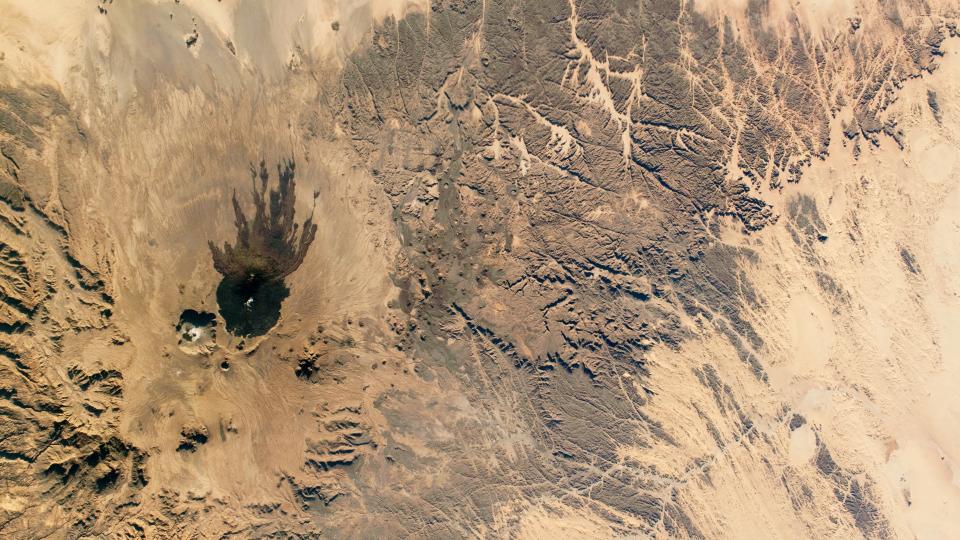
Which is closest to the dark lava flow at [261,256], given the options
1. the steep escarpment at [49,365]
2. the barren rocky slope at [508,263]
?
the barren rocky slope at [508,263]

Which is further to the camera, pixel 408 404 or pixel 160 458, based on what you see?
pixel 408 404

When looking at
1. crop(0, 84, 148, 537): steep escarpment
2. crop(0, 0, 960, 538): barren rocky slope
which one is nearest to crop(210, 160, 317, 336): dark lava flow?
crop(0, 0, 960, 538): barren rocky slope

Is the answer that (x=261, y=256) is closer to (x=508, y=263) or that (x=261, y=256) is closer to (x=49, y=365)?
(x=49, y=365)

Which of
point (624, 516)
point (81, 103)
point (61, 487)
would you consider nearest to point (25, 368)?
point (61, 487)

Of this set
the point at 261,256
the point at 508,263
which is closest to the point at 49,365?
the point at 261,256

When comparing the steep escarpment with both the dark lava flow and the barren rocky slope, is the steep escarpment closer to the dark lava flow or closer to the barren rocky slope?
the barren rocky slope

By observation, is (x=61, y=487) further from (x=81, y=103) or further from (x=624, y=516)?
(x=624, y=516)
